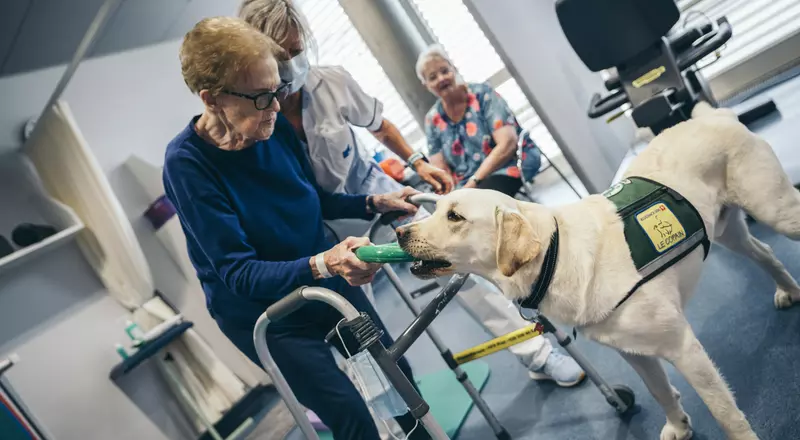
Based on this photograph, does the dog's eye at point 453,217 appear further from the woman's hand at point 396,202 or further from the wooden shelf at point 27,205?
the wooden shelf at point 27,205

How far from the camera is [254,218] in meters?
1.50

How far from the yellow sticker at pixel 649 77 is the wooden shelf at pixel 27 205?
3701mm

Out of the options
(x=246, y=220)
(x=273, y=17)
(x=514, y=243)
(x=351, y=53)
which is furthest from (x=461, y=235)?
(x=351, y=53)

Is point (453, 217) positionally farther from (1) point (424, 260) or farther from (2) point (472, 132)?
(2) point (472, 132)

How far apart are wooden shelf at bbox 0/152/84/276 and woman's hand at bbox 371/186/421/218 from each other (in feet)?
8.96

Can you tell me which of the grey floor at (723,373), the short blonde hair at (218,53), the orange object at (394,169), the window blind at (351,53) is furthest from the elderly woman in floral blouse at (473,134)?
the window blind at (351,53)

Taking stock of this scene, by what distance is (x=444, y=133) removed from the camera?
11.0 ft

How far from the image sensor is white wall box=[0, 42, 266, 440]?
11.0 ft

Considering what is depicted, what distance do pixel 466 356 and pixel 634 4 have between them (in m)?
1.93

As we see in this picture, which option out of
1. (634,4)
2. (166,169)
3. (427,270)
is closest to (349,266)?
(427,270)

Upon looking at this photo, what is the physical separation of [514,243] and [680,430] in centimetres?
95

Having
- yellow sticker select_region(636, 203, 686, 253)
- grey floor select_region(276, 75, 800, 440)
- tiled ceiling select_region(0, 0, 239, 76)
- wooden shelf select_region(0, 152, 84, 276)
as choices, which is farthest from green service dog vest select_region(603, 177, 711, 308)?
wooden shelf select_region(0, 152, 84, 276)

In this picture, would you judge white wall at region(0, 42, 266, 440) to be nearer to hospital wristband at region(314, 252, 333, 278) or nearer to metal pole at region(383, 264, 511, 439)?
metal pole at region(383, 264, 511, 439)

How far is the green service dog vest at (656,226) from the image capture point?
1396 mm
